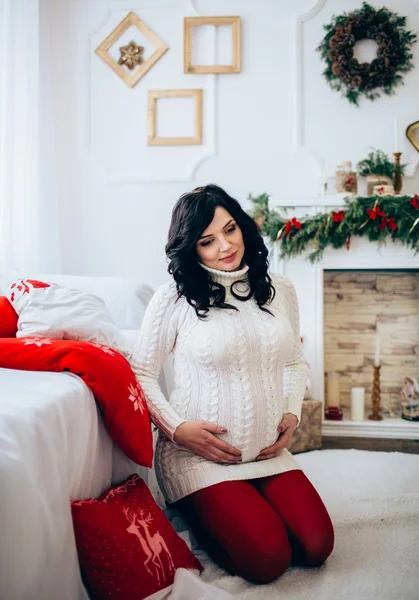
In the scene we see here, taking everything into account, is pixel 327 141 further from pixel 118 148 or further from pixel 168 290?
pixel 168 290

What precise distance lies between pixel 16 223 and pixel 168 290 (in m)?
1.48

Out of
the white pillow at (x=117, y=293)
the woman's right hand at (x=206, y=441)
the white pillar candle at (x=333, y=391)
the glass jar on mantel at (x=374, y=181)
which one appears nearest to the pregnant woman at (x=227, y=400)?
the woman's right hand at (x=206, y=441)

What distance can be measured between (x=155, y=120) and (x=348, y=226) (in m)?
1.25

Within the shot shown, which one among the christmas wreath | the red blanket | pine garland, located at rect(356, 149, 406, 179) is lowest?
the red blanket

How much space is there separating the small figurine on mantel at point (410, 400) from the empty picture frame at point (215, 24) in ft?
6.30

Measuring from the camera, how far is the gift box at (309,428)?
9.02 ft

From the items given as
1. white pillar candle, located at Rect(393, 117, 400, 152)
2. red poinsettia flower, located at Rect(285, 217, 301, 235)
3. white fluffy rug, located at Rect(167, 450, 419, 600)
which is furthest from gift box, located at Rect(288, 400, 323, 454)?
white pillar candle, located at Rect(393, 117, 400, 152)

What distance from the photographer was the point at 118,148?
11.0ft

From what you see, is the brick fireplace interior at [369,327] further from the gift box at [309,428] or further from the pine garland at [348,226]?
the gift box at [309,428]

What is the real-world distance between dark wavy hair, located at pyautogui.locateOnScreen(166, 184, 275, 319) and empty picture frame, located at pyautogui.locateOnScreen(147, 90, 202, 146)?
1.66m

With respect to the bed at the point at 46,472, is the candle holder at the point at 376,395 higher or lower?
lower

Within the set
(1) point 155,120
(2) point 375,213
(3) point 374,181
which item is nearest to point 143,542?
(2) point 375,213

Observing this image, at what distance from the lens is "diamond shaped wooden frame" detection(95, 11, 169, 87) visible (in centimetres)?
328

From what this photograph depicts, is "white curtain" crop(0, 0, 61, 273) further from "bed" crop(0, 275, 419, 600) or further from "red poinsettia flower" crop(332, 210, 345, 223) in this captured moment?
"red poinsettia flower" crop(332, 210, 345, 223)
